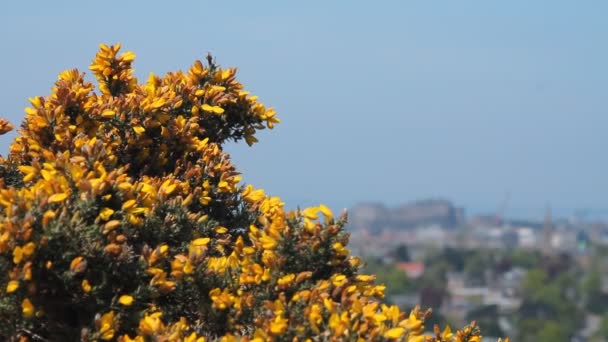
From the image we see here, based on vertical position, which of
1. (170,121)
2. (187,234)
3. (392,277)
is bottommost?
(187,234)

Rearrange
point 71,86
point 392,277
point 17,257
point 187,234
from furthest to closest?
1. point 392,277
2. point 71,86
3. point 187,234
4. point 17,257

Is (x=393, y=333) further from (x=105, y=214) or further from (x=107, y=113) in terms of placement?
(x=107, y=113)

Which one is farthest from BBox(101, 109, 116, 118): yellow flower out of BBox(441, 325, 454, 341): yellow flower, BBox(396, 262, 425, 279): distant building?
BBox(396, 262, 425, 279): distant building

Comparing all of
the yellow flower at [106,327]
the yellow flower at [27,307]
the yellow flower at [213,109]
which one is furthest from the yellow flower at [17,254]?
the yellow flower at [213,109]

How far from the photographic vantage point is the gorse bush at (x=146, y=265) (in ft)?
16.7

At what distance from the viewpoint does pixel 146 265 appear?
548cm

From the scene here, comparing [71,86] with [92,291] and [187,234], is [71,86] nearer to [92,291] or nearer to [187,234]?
[187,234]

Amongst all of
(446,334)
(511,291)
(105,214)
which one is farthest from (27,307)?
(511,291)

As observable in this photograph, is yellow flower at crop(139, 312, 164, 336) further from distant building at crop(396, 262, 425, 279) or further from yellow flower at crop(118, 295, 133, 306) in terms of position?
distant building at crop(396, 262, 425, 279)

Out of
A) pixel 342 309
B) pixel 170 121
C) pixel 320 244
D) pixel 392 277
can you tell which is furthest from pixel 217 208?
pixel 392 277

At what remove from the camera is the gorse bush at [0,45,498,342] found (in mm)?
5098

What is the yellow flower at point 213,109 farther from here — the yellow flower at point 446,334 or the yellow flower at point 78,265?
the yellow flower at point 78,265

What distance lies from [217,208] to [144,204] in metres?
1.18

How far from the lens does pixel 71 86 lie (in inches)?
262
